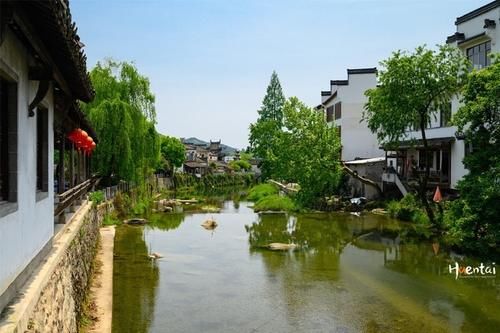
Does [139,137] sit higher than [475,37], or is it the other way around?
[475,37]

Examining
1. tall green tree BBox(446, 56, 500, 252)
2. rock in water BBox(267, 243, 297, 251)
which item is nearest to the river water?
rock in water BBox(267, 243, 297, 251)

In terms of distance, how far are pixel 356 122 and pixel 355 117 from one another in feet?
1.48

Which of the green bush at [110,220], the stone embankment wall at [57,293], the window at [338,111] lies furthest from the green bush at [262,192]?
the stone embankment wall at [57,293]

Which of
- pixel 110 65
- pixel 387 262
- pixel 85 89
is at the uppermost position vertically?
pixel 110 65

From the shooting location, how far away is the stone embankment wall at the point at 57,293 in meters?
5.07

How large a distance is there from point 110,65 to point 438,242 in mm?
21073

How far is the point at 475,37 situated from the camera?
25172 mm

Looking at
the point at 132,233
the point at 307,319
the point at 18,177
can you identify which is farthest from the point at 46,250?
the point at 132,233

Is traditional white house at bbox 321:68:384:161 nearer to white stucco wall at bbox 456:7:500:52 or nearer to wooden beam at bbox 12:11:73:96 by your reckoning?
white stucco wall at bbox 456:7:500:52

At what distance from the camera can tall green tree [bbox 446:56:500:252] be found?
18062mm

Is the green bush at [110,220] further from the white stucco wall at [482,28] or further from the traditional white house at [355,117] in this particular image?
the traditional white house at [355,117]

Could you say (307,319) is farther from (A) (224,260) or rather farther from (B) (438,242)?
(B) (438,242)

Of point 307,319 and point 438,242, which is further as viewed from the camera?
point 438,242

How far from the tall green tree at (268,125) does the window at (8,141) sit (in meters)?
42.4
